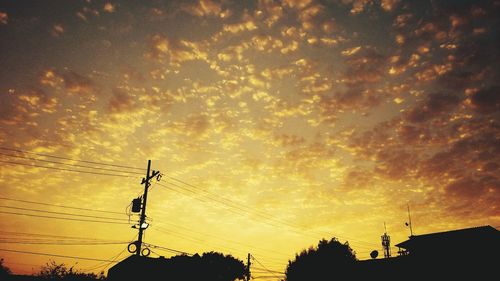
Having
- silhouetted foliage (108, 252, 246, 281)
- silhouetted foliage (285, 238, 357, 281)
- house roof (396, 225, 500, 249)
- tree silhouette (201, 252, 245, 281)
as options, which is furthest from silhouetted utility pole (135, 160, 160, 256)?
tree silhouette (201, 252, 245, 281)

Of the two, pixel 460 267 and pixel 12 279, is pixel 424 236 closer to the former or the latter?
pixel 460 267

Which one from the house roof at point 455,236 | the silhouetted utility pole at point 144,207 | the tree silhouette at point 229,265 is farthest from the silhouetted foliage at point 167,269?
the tree silhouette at point 229,265

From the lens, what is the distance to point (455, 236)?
31312mm

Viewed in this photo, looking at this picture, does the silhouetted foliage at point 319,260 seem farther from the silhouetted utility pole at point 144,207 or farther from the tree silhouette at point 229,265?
the silhouetted utility pole at point 144,207

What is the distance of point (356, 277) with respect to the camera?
37.1 metres

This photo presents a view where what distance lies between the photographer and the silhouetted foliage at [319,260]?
57.6 metres

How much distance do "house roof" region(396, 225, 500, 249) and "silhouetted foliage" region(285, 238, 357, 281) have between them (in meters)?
24.9

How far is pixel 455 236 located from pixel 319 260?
108 ft

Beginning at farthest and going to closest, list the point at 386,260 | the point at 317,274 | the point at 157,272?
the point at 317,274
the point at 157,272
the point at 386,260

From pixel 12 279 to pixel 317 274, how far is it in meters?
47.3

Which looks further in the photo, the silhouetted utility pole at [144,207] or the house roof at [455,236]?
the house roof at [455,236]

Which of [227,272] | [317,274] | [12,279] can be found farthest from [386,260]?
[227,272]

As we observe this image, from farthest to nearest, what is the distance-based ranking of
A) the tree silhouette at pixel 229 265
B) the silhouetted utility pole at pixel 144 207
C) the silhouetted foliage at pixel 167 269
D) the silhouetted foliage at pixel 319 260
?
the tree silhouette at pixel 229 265, the silhouetted foliage at pixel 319 260, the silhouetted foliage at pixel 167 269, the silhouetted utility pole at pixel 144 207

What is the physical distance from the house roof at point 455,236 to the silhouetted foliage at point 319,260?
24876 millimetres
